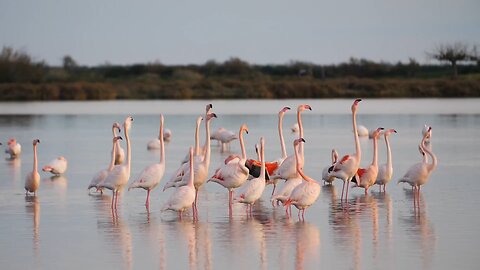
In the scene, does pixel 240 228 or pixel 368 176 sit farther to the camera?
pixel 368 176

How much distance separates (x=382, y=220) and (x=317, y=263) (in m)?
2.49

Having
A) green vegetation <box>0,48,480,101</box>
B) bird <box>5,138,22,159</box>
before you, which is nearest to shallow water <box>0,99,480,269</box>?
bird <box>5,138,22,159</box>

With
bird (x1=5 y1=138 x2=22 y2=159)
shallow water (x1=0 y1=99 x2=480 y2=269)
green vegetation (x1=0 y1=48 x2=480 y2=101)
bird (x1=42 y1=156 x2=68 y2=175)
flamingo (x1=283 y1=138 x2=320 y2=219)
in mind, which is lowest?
shallow water (x1=0 y1=99 x2=480 y2=269)

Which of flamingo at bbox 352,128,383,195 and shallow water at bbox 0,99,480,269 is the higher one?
flamingo at bbox 352,128,383,195

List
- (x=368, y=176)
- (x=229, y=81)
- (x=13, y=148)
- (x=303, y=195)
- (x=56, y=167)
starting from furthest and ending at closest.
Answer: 1. (x=229, y=81)
2. (x=13, y=148)
3. (x=56, y=167)
4. (x=368, y=176)
5. (x=303, y=195)

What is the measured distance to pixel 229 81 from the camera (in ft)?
204

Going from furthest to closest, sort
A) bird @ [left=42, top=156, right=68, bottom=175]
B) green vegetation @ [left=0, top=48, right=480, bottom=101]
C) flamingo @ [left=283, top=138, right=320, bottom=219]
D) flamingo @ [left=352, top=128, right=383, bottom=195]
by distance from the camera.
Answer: green vegetation @ [left=0, top=48, right=480, bottom=101], bird @ [left=42, top=156, right=68, bottom=175], flamingo @ [left=352, top=128, right=383, bottom=195], flamingo @ [left=283, top=138, right=320, bottom=219]

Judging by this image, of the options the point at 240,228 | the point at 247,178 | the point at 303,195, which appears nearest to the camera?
the point at 240,228

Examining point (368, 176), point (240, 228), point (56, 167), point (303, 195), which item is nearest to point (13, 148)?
point (56, 167)

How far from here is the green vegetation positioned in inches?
2240

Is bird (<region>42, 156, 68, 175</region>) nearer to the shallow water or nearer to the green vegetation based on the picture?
the shallow water

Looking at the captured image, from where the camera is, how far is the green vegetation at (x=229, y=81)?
56.9m

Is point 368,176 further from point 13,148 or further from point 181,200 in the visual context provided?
point 13,148

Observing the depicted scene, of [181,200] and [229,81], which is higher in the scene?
[229,81]
